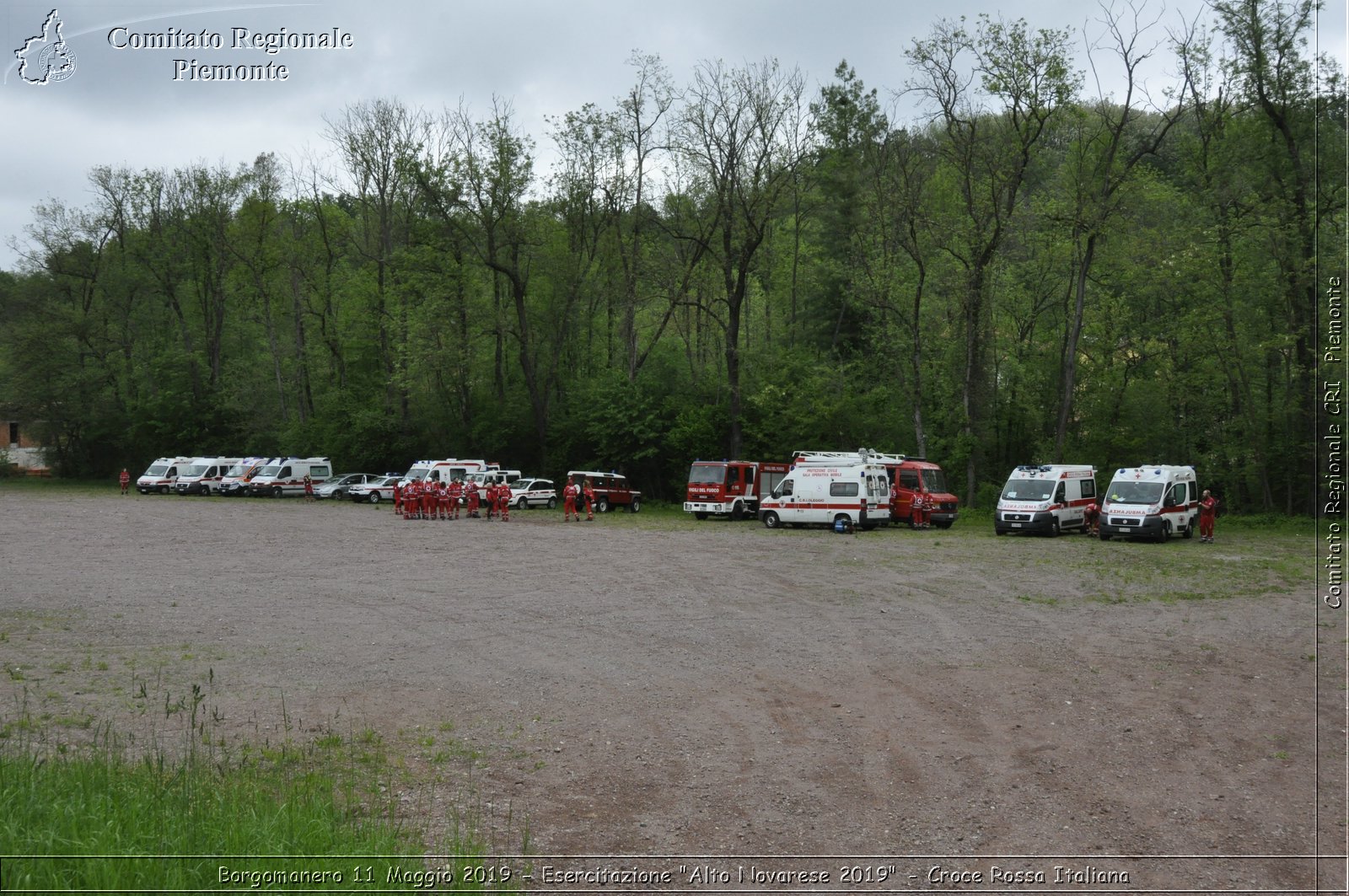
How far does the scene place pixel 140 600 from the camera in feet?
54.3

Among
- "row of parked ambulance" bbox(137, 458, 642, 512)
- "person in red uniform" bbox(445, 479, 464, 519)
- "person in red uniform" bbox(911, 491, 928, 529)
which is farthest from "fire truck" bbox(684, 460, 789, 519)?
"person in red uniform" bbox(445, 479, 464, 519)

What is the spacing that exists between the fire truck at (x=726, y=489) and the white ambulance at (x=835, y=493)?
409 centimetres

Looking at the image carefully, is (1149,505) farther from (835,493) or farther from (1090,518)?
(835,493)

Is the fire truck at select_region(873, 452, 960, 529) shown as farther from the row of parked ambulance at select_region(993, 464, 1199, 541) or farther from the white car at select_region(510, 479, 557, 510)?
the white car at select_region(510, 479, 557, 510)

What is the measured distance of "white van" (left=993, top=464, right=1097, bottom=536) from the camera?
31.9 metres

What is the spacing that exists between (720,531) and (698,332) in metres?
23.5

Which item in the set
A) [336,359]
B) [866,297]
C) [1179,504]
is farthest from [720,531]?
[336,359]

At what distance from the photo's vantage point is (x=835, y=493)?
34.3 m

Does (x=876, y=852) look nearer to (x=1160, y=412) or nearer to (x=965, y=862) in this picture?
(x=965, y=862)

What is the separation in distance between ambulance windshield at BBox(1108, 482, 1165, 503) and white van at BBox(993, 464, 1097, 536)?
1948 mm

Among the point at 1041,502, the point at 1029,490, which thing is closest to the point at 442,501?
the point at 1029,490

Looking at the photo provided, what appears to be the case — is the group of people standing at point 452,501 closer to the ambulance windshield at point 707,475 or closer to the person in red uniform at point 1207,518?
the ambulance windshield at point 707,475

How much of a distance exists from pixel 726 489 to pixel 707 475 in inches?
36.5

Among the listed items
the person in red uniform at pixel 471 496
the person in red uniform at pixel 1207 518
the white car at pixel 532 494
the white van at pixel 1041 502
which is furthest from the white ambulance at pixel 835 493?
the white car at pixel 532 494
